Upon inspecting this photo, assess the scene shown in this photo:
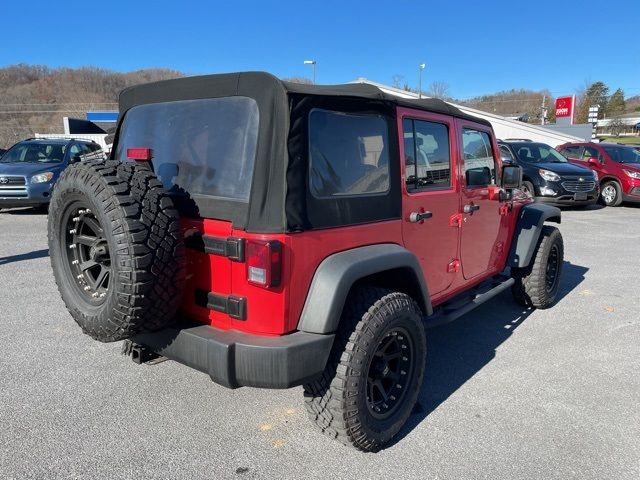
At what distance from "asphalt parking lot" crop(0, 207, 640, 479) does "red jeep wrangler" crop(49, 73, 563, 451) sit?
0.29 metres

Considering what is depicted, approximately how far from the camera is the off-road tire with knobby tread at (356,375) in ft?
7.88

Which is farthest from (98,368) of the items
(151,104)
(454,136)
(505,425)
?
(454,136)

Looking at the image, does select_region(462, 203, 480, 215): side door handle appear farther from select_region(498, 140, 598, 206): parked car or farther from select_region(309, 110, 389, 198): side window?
select_region(498, 140, 598, 206): parked car

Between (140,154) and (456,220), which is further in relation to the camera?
(456,220)

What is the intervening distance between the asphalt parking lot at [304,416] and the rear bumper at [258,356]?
1.90ft

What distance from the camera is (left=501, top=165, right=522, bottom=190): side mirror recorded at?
4.20 metres

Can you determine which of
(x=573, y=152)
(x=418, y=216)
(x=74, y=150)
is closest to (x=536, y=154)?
(x=573, y=152)

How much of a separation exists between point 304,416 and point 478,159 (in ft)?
8.16

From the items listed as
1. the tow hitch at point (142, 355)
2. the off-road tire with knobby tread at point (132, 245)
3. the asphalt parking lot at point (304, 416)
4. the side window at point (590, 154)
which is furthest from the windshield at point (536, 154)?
the off-road tire with knobby tread at point (132, 245)

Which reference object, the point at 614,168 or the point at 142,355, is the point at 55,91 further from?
the point at 142,355

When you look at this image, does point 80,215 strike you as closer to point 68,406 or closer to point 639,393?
point 68,406

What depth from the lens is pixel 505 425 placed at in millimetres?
2877

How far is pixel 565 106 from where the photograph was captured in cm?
3706

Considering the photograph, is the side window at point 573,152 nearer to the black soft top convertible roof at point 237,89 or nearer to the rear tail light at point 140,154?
the black soft top convertible roof at point 237,89
